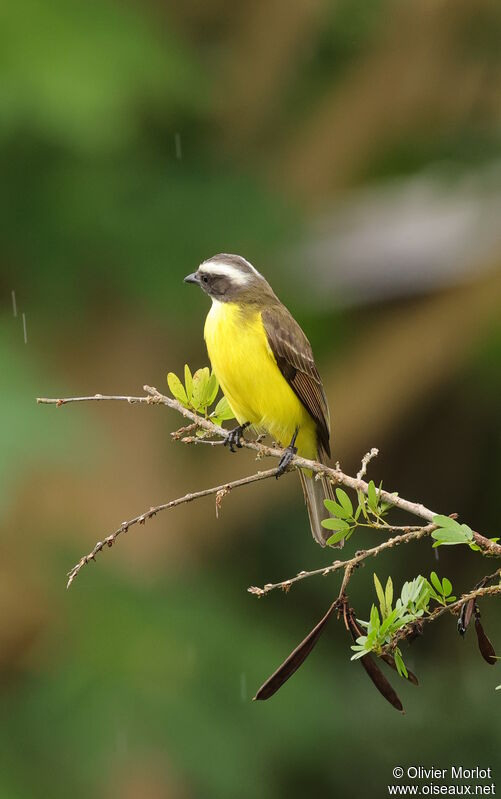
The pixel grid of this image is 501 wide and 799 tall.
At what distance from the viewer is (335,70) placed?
37.0 ft

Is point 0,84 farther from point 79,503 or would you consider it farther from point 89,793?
point 89,793

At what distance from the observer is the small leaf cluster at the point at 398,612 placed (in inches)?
90.0

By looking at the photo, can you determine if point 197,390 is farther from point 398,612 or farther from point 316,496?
point 316,496

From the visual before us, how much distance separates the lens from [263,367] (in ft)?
14.8

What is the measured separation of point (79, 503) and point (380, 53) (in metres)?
4.60

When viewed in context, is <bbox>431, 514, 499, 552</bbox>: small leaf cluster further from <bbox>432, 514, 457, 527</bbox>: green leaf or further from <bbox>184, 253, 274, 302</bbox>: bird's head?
<bbox>184, 253, 274, 302</bbox>: bird's head

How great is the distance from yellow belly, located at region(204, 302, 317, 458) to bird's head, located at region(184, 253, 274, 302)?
85 millimetres

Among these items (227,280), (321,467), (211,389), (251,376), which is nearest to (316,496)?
(251,376)

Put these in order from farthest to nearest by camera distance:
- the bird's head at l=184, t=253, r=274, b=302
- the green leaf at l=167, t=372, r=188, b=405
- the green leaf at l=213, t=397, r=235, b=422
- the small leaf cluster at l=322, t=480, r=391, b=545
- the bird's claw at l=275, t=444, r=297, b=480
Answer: the bird's head at l=184, t=253, r=274, b=302 → the bird's claw at l=275, t=444, r=297, b=480 → the green leaf at l=213, t=397, r=235, b=422 → the green leaf at l=167, t=372, r=188, b=405 → the small leaf cluster at l=322, t=480, r=391, b=545

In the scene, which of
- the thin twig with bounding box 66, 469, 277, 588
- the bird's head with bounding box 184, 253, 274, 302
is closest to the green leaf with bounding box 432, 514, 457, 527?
the thin twig with bounding box 66, 469, 277, 588

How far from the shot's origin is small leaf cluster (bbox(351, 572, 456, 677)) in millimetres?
2285

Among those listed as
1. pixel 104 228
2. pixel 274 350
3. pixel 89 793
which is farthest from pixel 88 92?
pixel 89 793

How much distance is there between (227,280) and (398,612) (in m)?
2.56

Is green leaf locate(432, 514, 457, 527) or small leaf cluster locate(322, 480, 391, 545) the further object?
small leaf cluster locate(322, 480, 391, 545)
